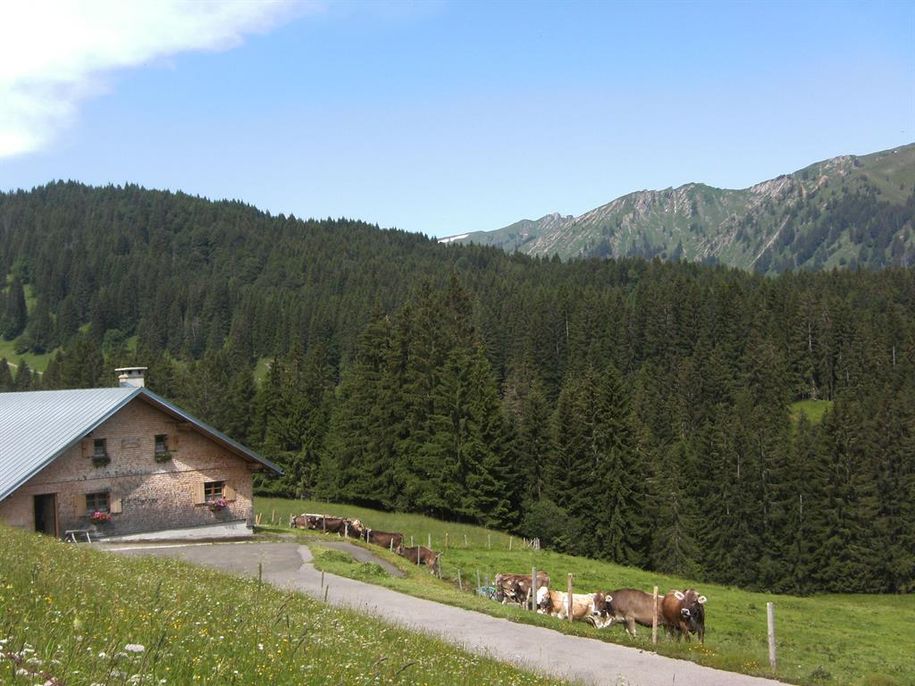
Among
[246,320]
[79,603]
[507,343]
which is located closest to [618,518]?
[79,603]

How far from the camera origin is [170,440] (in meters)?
41.5

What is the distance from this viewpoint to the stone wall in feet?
122

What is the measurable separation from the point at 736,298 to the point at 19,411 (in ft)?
405

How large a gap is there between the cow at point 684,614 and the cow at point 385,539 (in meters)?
21.6

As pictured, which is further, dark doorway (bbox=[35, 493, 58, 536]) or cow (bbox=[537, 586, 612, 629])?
dark doorway (bbox=[35, 493, 58, 536])

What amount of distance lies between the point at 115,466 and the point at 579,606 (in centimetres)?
2386

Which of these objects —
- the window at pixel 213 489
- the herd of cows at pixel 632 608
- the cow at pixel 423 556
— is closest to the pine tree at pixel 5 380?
the window at pixel 213 489

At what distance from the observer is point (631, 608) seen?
26.8m

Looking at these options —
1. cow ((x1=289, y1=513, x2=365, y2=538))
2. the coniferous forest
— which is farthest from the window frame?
the coniferous forest

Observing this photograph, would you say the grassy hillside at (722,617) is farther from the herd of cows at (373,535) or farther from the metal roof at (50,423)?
the metal roof at (50,423)

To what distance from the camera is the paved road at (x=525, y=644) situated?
16.1 metres

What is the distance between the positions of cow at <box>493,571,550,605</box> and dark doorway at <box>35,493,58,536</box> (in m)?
21.0

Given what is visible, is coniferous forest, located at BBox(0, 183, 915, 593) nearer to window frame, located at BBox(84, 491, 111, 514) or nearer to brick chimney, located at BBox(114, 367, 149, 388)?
brick chimney, located at BBox(114, 367, 149, 388)

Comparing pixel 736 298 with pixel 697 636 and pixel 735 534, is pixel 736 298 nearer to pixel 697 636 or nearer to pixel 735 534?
pixel 735 534
